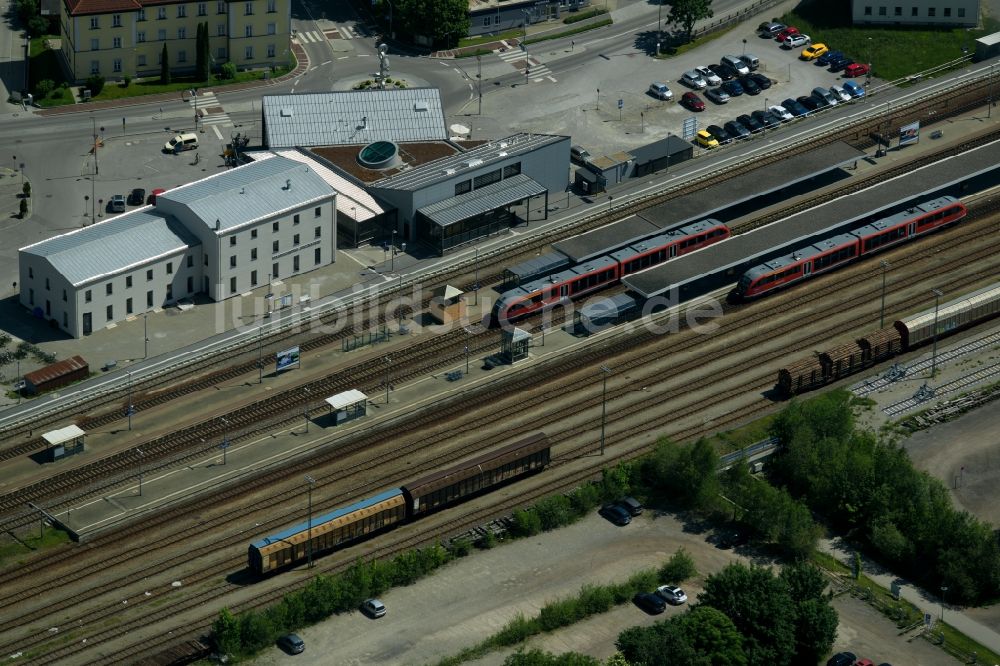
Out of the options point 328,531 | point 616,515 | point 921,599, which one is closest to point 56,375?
point 328,531

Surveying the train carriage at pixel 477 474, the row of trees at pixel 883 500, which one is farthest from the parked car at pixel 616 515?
the row of trees at pixel 883 500

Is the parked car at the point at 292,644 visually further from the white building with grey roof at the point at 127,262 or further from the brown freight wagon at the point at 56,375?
the white building with grey roof at the point at 127,262

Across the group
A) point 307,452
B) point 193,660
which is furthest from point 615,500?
point 193,660

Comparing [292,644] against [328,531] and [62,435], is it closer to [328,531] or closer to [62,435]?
[328,531]

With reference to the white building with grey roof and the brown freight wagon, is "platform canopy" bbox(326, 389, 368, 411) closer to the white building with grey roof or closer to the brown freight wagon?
the white building with grey roof

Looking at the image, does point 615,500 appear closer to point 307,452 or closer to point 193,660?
point 307,452

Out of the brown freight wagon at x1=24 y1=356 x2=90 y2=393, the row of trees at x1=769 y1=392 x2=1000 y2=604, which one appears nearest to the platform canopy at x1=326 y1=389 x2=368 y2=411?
the brown freight wagon at x1=24 y1=356 x2=90 y2=393
